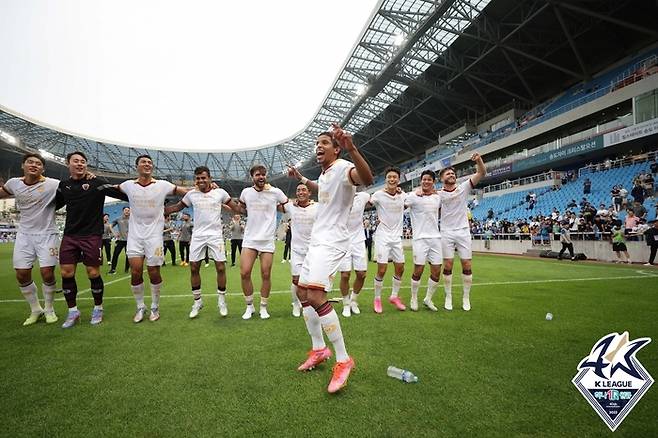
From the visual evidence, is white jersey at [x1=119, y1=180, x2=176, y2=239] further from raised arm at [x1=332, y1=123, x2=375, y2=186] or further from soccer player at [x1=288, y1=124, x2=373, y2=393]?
raised arm at [x1=332, y1=123, x2=375, y2=186]

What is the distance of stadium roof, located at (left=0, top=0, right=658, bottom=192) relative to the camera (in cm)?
2425

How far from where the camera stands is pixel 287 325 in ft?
16.8

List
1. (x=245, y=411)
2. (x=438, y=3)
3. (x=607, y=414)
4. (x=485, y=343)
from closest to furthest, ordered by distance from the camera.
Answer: (x=607, y=414), (x=245, y=411), (x=485, y=343), (x=438, y=3)

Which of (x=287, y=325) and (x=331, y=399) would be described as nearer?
(x=331, y=399)

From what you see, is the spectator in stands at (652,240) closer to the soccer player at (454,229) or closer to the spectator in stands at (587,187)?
the spectator in stands at (587,187)

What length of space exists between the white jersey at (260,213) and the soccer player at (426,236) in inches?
97.6

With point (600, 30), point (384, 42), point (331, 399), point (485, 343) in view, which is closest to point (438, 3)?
point (384, 42)

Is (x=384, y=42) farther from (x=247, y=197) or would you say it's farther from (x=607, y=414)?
(x=607, y=414)

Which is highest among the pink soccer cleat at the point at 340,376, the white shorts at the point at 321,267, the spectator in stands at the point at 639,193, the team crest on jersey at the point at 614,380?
the spectator in stands at the point at 639,193

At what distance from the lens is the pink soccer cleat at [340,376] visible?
9.55 ft

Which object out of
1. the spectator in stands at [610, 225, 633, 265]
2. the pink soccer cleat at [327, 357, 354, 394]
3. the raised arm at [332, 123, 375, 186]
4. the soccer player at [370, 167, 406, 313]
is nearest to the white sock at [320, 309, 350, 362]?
the pink soccer cleat at [327, 357, 354, 394]

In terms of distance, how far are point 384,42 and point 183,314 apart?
30542 millimetres

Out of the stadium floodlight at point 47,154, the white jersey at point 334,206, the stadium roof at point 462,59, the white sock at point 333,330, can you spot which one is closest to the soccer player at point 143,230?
the white jersey at point 334,206

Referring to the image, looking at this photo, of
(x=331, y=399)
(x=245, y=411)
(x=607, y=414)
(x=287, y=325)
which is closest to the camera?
(x=607, y=414)
